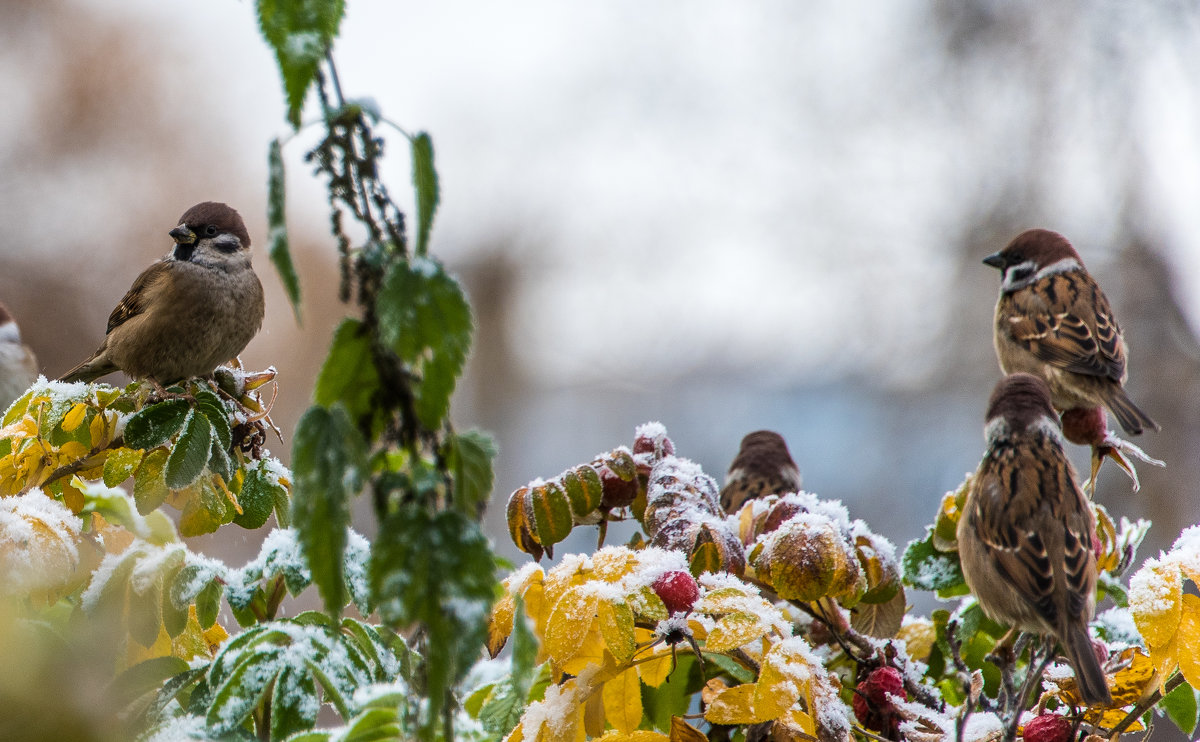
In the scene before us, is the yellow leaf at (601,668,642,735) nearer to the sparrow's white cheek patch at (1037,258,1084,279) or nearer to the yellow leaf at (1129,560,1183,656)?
the yellow leaf at (1129,560,1183,656)

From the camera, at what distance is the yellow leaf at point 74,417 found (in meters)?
1.13

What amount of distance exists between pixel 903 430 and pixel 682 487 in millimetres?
5173

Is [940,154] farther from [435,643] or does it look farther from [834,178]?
[435,643]

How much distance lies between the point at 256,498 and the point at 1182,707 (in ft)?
3.75

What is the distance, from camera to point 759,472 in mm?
2010

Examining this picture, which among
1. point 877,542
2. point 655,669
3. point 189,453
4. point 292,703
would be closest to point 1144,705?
point 877,542

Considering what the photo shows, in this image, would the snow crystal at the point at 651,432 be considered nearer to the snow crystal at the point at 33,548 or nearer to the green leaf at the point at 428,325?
the snow crystal at the point at 33,548

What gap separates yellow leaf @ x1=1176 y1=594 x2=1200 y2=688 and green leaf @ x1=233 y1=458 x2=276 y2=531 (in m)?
1.00

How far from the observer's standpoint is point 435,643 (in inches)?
15.0

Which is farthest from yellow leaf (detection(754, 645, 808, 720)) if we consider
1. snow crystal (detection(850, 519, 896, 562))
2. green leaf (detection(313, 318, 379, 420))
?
green leaf (detection(313, 318, 379, 420))

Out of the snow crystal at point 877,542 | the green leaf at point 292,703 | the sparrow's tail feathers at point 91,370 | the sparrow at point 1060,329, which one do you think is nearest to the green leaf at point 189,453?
the green leaf at point 292,703

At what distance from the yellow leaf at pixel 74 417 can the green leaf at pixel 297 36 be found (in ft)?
2.91

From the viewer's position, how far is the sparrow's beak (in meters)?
2.12

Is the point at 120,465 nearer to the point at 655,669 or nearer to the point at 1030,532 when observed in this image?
the point at 655,669
